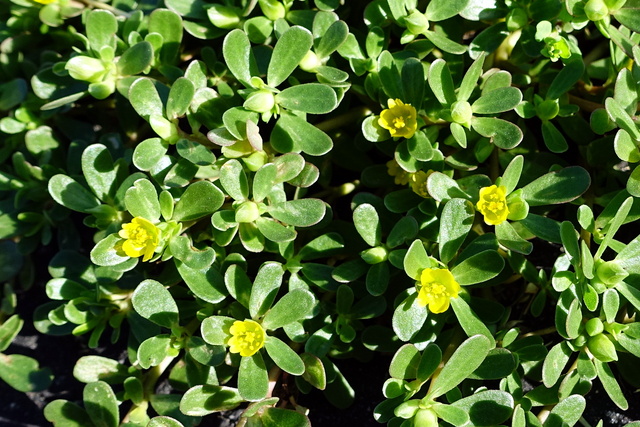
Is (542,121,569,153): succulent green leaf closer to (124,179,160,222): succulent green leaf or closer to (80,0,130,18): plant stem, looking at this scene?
(124,179,160,222): succulent green leaf

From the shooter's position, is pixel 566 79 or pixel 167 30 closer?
pixel 566 79

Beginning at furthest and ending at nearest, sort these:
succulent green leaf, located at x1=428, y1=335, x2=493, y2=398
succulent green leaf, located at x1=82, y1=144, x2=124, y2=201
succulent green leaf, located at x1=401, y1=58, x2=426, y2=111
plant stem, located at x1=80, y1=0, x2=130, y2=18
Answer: plant stem, located at x1=80, y1=0, x2=130, y2=18
succulent green leaf, located at x1=82, y1=144, x2=124, y2=201
succulent green leaf, located at x1=401, y1=58, x2=426, y2=111
succulent green leaf, located at x1=428, y1=335, x2=493, y2=398

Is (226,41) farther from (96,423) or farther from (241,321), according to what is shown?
(96,423)

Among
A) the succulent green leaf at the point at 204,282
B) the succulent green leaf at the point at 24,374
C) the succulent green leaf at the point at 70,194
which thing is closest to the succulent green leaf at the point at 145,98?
the succulent green leaf at the point at 70,194

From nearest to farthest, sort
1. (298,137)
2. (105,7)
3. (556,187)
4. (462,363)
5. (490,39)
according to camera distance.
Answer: (462,363)
(556,187)
(298,137)
(490,39)
(105,7)

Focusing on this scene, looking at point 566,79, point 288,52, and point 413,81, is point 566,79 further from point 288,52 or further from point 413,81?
point 288,52

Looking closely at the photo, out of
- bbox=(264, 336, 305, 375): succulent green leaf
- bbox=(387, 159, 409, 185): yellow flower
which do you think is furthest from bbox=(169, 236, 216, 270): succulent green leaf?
bbox=(387, 159, 409, 185): yellow flower

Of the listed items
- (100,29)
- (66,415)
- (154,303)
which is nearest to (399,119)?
(154,303)

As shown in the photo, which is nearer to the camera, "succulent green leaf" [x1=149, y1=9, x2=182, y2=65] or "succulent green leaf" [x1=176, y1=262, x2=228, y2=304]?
"succulent green leaf" [x1=176, y1=262, x2=228, y2=304]
